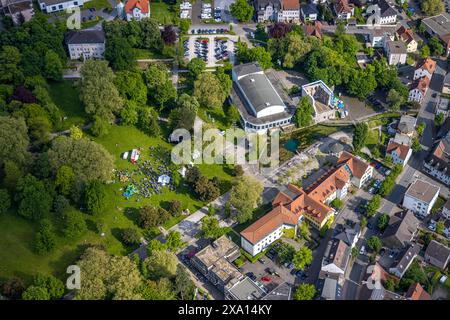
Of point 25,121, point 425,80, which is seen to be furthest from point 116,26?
point 425,80

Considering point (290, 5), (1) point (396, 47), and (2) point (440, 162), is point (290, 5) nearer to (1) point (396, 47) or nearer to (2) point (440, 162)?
(1) point (396, 47)

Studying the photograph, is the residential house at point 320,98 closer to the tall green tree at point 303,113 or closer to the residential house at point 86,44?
the tall green tree at point 303,113

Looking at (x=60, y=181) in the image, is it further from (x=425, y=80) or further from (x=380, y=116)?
(x=425, y=80)

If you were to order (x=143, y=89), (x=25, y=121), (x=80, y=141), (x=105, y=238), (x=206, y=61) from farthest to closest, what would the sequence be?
1. (x=206, y=61)
2. (x=143, y=89)
3. (x=25, y=121)
4. (x=80, y=141)
5. (x=105, y=238)

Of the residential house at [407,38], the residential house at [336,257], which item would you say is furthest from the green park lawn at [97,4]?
the residential house at [336,257]

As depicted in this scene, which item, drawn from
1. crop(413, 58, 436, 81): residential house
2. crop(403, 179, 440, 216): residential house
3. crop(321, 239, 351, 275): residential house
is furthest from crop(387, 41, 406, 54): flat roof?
crop(321, 239, 351, 275): residential house
